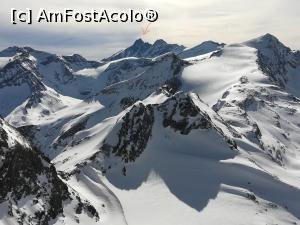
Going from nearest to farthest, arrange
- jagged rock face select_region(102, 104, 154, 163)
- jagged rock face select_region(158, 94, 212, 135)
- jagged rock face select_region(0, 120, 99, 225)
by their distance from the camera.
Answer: jagged rock face select_region(0, 120, 99, 225), jagged rock face select_region(102, 104, 154, 163), jagged rock face select_region(158, 94, 212, 135)

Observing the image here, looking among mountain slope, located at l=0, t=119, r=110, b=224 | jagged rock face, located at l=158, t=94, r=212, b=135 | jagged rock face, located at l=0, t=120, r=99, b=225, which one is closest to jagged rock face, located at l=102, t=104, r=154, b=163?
jagged rock face, located at l=158, t=94, r=212, b=135

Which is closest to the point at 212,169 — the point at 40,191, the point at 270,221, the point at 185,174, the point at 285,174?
the point at 185,174

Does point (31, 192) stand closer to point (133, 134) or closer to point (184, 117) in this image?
point (133, 134)

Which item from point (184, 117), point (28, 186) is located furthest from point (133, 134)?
point (28, 186)

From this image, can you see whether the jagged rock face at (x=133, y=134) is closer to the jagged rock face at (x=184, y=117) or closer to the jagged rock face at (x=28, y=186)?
the jagged rock face at (x=184, y=117)

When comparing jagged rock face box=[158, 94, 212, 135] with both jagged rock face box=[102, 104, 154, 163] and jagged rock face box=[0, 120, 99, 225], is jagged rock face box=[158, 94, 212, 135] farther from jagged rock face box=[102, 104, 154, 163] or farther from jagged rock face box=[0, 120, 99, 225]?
jagged rock face box=[0, 120, 99, 225]

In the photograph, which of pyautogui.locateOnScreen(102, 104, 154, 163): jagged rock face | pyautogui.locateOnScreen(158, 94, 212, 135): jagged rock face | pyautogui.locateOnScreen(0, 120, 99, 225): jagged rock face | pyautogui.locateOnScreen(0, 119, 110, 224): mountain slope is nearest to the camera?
pyautogui.locateOnScreen(0, 119, 110, 224): mountain slope

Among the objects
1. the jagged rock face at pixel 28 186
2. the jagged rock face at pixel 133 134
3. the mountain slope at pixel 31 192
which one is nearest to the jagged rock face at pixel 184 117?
the jagged rock face at pixel 133 134

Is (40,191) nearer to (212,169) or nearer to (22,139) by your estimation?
(22,139)
